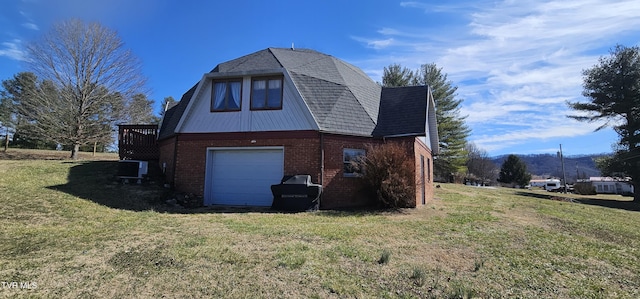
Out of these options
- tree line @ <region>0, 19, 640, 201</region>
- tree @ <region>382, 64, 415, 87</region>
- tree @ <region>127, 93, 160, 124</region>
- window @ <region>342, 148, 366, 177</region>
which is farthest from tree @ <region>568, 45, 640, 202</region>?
tree @ <region>127, 93, 160, 124</region>

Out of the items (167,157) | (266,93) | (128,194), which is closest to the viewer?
(128,194)

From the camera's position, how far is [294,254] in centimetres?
554

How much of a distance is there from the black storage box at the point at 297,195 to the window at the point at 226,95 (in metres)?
3.99

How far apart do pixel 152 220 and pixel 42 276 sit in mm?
4004

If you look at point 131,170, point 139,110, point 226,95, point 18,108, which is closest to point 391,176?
point 226,95

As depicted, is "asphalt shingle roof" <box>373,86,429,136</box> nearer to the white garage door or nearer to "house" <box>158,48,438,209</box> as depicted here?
"house" <box>158,48,438,209</box>

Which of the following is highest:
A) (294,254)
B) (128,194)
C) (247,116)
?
(247,116)

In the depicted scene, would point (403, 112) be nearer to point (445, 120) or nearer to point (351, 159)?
point (351, 159)

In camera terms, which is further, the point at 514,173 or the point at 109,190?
the point at 514,173

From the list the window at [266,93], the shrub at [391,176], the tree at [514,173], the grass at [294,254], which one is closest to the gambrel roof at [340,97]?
the window at [266,93]

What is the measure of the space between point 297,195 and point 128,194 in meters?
6.16

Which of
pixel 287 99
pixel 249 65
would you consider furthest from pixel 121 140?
pixel 287 99

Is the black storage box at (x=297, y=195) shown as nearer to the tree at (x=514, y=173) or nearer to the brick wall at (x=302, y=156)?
the brick wall at (x=302, y=156)

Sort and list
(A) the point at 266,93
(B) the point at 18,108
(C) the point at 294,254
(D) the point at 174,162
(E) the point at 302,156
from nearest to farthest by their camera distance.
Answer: (C) the point at 294,254 → (E) the point at 302,156 → (A) the point at 266,93 → (D) the point at 174,162 → (B) the point at 18,108
